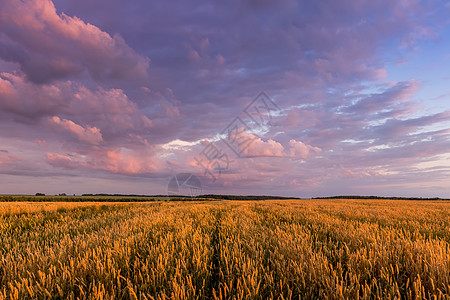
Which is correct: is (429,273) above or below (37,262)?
above

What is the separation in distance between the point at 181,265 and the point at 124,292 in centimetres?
77

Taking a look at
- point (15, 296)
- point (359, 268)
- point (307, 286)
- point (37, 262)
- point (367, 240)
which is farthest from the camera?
point (367, 240)

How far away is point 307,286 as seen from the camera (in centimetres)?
239

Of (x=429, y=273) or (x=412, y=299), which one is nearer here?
(x=412, y=299)

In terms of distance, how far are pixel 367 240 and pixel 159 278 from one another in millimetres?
3741

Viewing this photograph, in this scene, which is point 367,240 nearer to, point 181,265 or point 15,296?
point 181,265

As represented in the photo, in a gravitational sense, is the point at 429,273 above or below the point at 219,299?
above

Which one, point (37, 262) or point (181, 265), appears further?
point (37, 262)

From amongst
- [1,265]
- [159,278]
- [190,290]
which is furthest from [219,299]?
[1,265]

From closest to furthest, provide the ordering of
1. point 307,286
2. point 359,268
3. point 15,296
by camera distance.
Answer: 1. point 15,296
2. point 307,286
3. point 359,268

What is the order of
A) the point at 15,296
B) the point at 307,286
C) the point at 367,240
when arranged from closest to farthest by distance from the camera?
1. the point at 15,296
2. the point at 307,286
3. the point at 367,240

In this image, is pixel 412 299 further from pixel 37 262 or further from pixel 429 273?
pixel 37 262

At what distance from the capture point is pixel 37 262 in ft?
10.5

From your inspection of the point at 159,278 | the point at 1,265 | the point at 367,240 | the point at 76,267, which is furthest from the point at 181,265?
the point at 367,240
